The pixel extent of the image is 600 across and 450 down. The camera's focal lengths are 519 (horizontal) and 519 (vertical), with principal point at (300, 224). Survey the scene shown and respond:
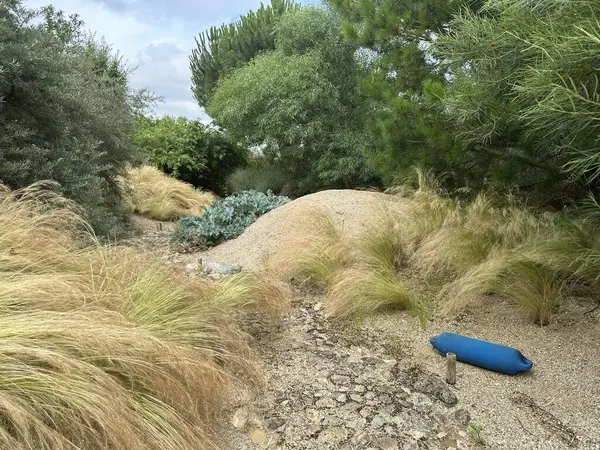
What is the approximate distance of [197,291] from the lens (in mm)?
2998

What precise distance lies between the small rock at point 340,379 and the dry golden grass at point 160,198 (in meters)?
6.23

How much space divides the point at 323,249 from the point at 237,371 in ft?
6.21

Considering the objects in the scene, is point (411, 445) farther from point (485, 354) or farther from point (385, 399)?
point (485, 354)

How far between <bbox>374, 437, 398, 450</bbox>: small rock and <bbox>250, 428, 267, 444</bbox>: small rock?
477mm

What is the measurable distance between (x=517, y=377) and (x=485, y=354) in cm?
20

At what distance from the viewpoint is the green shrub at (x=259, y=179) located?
12461 mm

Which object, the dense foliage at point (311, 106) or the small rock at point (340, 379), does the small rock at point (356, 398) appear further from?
the dense foliage at point (311, 106)

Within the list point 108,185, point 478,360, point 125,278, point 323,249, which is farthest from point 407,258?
point 108,185

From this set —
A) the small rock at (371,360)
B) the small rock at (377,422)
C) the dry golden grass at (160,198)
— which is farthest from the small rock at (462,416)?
the dry golden grass at (160,198)

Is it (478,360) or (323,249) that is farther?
(323,249)

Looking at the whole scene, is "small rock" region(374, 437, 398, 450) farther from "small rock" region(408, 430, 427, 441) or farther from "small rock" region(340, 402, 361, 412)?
"small rock" region(340, 402, 361, 412)

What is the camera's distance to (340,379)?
273cm

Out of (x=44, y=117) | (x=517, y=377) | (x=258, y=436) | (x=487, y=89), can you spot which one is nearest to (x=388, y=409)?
(x=258, y=436)

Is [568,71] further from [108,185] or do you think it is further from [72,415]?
[108,185]
